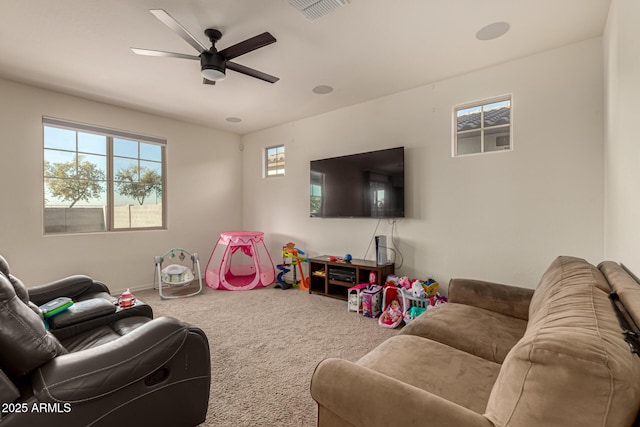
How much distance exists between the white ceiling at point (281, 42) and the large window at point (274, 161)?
1473 mm

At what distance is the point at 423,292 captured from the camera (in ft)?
10.2

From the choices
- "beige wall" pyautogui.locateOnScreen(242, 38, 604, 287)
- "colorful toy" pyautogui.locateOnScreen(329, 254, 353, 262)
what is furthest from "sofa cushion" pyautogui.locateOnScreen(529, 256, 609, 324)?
"colorful toy" pyautogui.locateOnScreen(329, 254, 353, 262)

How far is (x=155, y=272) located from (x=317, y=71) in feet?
12.5

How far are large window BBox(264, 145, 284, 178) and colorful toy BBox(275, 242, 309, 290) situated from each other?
1.42m

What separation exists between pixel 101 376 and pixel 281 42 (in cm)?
273

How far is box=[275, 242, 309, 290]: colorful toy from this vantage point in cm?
455

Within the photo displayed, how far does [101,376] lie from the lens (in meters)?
1.16

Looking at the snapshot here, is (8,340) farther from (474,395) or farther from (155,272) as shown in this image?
(155,272)

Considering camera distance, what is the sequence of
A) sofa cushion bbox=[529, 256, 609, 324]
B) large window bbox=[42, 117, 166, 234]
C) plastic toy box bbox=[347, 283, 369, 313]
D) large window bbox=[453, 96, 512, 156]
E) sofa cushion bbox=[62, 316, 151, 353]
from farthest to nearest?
large window bbox=[42, 117, 166, 234], plastic toy box bbox=[347, 283, 369, 313], large window bbox=[453, 96, 512, 156], sofa cushion bbox=[62, 316, 151, 353], sofa cushion bbox=[529, 256, 609, 324]

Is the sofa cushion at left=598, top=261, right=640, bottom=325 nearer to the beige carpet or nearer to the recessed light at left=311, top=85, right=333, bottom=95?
the beige carpet

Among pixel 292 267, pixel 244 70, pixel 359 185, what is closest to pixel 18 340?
pixel 244 70

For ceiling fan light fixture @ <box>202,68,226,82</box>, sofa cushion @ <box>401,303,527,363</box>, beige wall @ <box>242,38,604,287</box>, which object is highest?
ceiling fan light fixture @ <box>202,68,226,82</box>

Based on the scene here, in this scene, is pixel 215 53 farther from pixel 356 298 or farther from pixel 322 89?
pixel 356 298

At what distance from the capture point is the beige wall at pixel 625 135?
1.43m
